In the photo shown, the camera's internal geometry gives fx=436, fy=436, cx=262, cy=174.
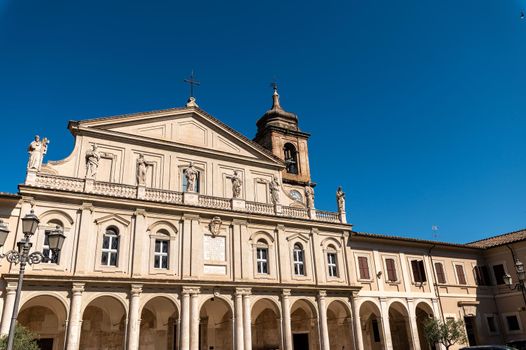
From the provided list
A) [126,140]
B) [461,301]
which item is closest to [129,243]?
[126,140]

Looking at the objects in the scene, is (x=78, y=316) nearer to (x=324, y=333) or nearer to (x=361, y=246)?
(x=324, y=333)

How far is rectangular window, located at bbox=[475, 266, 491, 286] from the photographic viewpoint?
108 ft

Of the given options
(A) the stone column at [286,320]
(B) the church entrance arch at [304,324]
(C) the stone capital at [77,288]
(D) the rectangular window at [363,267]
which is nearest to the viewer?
(C) the stone capital at [77,288]

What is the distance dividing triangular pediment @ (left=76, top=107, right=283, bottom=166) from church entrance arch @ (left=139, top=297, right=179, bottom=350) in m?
9.26

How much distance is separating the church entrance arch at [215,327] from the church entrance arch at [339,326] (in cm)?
665

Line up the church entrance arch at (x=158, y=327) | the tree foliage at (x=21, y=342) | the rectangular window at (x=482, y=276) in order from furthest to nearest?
the rectangular window at (x=482, y=276)
the church entrance arch at (x=158, y=327)
the tree foliage at (x=21, y=342)

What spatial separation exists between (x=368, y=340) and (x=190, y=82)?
21.1 meters

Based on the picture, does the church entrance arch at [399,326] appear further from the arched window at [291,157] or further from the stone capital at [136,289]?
the stone capital at [136,289]

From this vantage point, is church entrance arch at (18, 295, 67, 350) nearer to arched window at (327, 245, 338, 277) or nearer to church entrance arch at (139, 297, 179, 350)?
church entrance arch at (139, 297, 179, 350)

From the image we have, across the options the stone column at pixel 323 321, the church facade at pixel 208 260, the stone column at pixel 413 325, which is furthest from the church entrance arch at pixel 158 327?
the stone column at pixel 413 325

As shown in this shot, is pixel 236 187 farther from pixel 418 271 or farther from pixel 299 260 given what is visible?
pixel 418 271

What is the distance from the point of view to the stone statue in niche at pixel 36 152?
67.7ft

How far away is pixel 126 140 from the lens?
24.5 metres

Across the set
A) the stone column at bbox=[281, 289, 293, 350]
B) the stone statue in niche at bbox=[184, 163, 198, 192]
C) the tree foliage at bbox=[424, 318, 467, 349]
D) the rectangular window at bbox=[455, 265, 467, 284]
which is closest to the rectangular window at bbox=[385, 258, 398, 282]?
the tree foliage at bbox=[424, 318, 467, 349]
